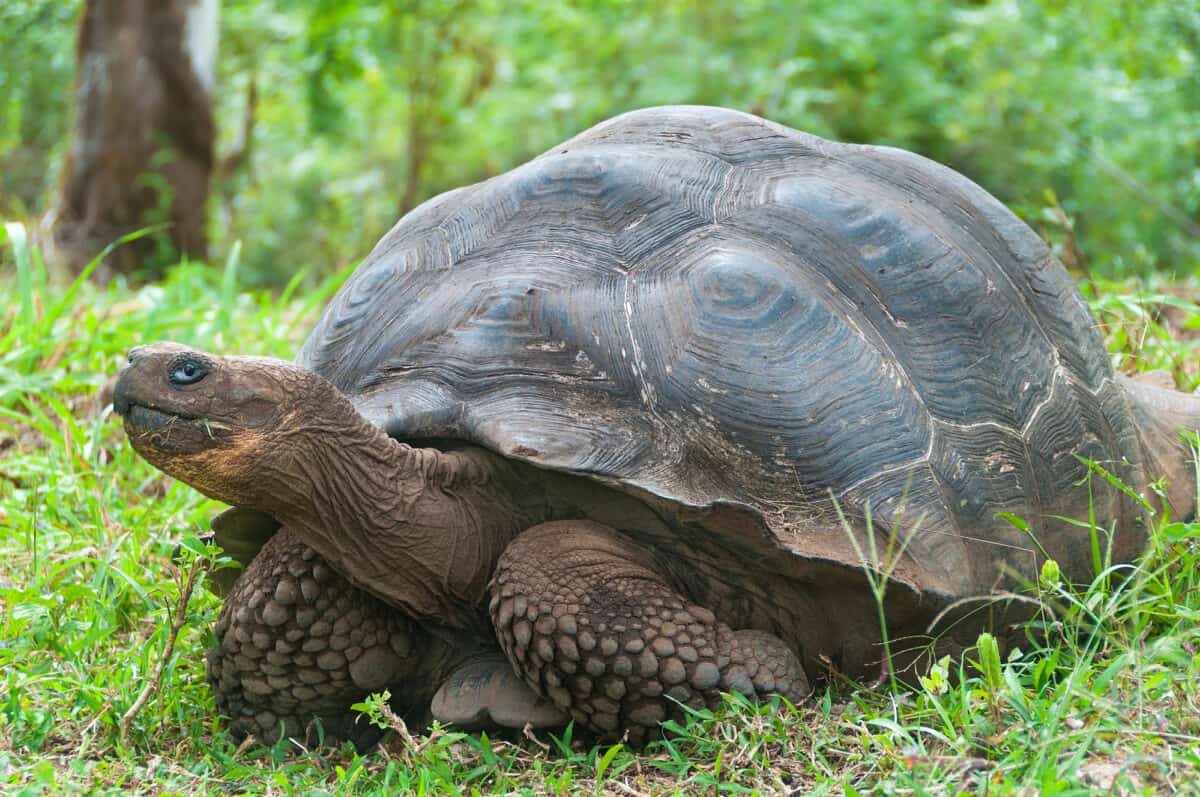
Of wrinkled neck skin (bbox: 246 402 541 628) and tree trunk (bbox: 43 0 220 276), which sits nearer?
wrinkled neck skin (bbox: 246 402 541 628)

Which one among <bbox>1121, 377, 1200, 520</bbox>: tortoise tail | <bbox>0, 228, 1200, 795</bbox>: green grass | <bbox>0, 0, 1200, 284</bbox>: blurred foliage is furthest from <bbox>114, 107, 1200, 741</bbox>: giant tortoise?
<bbox>0, 0, 1200, 284</bbox>: blurred foliage

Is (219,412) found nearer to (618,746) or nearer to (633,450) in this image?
(633,450)

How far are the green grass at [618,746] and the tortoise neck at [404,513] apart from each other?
0.34m

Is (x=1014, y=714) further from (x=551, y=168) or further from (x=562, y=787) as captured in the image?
(x=551, y=168)

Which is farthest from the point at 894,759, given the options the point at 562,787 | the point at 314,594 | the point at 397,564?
the point at 314,594

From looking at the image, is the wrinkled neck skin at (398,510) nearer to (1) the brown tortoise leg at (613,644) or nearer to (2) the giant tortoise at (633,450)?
(2) the giant tortoise at (633,450)

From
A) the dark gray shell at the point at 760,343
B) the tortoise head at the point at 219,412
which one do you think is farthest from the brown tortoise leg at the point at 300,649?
the dark gray shell at the point at 760,343

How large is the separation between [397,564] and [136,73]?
7207mm

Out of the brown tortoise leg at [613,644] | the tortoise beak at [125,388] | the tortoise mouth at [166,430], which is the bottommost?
the brown tortoise leg at [613,644]

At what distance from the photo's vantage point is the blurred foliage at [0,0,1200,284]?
10.1 metres

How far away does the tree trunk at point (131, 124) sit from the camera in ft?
28.3

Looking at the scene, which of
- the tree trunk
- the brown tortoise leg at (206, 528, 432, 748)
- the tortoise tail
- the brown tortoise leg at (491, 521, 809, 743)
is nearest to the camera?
the brown tortoise leg at (491, 521, 809, 743)

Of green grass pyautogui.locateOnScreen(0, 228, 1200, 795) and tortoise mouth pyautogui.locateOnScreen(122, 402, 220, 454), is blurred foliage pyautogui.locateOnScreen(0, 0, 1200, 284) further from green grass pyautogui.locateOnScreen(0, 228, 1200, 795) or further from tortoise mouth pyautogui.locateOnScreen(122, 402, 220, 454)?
tortoise mouth pyautogui.locateOnScreen(122, 402, 220, 454)

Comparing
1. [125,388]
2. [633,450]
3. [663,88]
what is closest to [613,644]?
[633,450]
